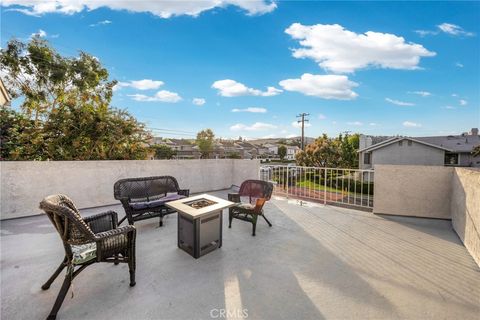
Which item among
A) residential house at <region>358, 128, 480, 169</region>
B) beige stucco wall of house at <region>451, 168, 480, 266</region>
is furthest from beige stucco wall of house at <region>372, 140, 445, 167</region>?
beige stucco wall of house at <region>451, 168, 480, 266</region>

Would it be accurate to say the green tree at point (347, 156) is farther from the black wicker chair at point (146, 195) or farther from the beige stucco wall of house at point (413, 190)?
the black wicker chair at point (146, 195)

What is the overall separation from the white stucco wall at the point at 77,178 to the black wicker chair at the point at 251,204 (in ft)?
9.51

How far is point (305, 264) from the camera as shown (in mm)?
2621

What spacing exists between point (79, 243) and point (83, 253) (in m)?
0.18

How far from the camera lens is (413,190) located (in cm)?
442

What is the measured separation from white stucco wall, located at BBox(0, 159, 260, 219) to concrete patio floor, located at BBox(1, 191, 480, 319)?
3.61 ft

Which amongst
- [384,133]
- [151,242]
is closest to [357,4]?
[151,242]

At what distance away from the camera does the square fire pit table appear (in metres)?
2.72

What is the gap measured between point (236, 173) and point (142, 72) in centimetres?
608

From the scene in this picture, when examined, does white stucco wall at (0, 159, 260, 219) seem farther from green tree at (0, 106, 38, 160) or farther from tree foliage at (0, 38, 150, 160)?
green tree at (0, 106, 38, 160)

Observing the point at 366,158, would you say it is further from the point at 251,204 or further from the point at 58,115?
the point at 58,115

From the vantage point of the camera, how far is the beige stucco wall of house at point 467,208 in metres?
2.76

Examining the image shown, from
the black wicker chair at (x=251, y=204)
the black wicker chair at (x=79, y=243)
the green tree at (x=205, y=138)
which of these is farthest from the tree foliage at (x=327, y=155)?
the black wicker chair at (x=79, y=243)

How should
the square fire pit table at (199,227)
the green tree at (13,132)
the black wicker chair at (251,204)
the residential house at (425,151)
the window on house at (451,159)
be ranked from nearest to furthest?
1. the square fire pit table at (199,227)
2. the black wicker chair at (251,204)
3. the green tree at (13,132)
4. the residential house at (425,151)
5. the window on house at (451,159)
